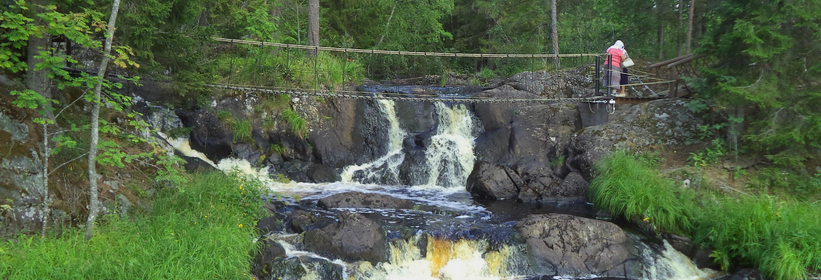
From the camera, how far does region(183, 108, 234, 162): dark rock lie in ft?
40.0

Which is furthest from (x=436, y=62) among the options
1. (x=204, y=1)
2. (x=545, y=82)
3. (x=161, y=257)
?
(x=161, y=257)

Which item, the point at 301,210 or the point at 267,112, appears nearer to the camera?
the point at 301,210

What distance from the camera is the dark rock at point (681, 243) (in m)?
8.56

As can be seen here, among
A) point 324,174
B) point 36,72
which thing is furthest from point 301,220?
point 36,72

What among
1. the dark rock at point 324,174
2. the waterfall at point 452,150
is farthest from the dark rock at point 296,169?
the waterfall at point 452,150

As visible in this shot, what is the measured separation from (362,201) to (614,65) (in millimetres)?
5896

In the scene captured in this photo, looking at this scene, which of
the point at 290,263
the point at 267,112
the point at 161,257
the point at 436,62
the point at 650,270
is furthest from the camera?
the point at 436,62

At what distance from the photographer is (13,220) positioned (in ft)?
20.5

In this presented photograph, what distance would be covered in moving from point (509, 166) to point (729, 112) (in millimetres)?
4435

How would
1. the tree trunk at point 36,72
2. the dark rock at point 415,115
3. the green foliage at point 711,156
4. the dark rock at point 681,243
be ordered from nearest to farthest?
the tree trunk at point 36,72 → the dark rock at point 681,243 → the green foliage at point 711,156 → the dark rock at point 415,115

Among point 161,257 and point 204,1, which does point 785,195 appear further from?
point 204,1

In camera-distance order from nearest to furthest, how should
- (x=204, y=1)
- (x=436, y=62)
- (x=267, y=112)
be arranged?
(x=204, y=1), (x=267, y=112), (x=436, y=62)

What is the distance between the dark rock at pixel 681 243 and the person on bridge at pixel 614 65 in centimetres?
395

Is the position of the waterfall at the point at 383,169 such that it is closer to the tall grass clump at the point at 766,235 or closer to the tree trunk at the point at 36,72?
the tall grass clump at the point at 766,235
